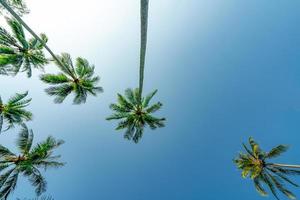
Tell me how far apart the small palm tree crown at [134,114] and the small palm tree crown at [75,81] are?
103 inches

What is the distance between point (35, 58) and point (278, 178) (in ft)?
65.8

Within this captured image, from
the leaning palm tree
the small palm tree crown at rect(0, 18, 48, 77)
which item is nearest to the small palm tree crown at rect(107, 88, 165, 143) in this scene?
the leaning palm tree

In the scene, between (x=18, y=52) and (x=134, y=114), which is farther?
(x=134, y=114)

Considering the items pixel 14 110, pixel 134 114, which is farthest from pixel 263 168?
pixel 14 110

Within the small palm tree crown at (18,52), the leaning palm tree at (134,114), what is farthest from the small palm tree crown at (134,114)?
the small palm tree crown at (18,52)

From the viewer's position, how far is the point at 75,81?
20.4 m

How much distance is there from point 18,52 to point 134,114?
9.58 meters

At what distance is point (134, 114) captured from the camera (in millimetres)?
23297

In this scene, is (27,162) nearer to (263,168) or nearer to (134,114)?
(134,114)

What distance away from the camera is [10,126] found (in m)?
21.2

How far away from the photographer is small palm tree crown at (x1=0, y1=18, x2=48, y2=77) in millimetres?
17688

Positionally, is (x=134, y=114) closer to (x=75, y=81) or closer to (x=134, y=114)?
(x=134, y=114)

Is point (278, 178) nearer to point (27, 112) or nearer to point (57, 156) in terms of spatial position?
point (57, 156)

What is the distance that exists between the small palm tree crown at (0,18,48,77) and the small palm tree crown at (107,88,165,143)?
6455 mm
